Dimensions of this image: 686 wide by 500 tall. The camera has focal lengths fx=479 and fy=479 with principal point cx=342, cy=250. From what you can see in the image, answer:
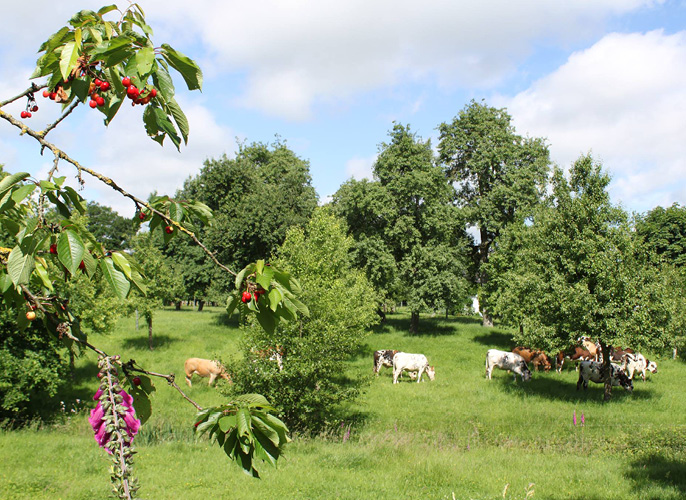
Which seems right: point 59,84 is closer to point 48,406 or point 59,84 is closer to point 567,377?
point 48,406

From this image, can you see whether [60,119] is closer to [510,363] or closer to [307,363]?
[307,363]

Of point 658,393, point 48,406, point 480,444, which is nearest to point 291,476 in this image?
point 480,444

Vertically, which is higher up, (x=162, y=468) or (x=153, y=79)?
(x=153, y=79)

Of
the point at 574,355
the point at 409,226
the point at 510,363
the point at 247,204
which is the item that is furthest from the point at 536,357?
the point at 247,204

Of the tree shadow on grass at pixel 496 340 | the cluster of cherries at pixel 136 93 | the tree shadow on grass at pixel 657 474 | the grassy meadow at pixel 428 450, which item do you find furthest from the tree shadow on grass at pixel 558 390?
the cluster of cherries at pixel 136 93

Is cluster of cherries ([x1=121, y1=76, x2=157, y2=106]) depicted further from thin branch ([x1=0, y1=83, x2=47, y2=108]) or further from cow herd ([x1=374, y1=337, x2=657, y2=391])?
cow herd ([x1=374, y1=337, x2=657, y2=391])

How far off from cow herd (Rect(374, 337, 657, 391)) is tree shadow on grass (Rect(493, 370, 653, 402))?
1.35 ft

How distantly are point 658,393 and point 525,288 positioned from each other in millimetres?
7301

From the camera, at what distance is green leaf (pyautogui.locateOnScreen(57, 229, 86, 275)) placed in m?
1.92

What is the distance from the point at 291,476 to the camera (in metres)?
11.0

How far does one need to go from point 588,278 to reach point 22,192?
21.8 meters

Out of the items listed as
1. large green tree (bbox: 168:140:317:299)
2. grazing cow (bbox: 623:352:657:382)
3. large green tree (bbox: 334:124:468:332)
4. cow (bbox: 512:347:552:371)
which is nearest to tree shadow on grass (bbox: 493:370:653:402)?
grazing cow (bbox: 623:352:657:382)

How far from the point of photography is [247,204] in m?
35.9

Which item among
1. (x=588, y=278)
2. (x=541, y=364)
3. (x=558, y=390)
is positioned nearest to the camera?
(x=588, y=278)
